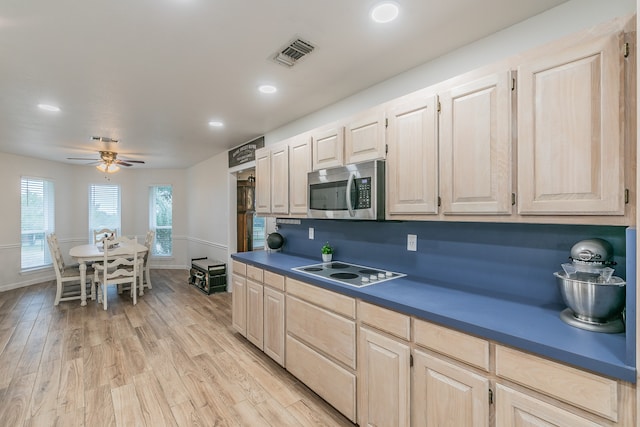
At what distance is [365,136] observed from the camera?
225cm

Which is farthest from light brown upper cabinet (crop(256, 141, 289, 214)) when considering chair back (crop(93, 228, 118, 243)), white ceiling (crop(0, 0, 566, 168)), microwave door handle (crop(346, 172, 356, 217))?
chair back (crop(93, 228, 118, 243))

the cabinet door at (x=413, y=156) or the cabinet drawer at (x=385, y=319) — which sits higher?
the cabinet door at (x=413, y=156)

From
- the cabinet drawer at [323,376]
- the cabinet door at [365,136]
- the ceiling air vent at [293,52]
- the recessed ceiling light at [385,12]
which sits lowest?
the cabinet drawer at [323,376]

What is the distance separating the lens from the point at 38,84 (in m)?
2.51

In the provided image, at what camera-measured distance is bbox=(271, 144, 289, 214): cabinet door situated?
3.12 metres

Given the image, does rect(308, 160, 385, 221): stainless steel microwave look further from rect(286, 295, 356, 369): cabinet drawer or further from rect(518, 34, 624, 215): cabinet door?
rect(518, 34, 624, 215): cabinet door

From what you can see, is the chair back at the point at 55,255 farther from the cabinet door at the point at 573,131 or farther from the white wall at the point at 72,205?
the cabinet door at the point at 573,131

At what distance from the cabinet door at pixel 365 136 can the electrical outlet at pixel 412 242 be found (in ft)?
2.15

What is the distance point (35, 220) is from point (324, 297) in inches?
270

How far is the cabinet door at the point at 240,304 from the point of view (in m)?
3.20

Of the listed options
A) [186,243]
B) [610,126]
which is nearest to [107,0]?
[610,126]

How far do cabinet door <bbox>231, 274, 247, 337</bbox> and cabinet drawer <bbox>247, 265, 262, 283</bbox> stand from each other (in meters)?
0.14

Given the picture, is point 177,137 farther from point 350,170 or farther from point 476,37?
point 476,37

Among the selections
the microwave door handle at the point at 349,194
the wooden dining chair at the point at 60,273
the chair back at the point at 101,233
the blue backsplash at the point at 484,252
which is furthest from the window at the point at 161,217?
the microwave door handle at the point at 349,194
